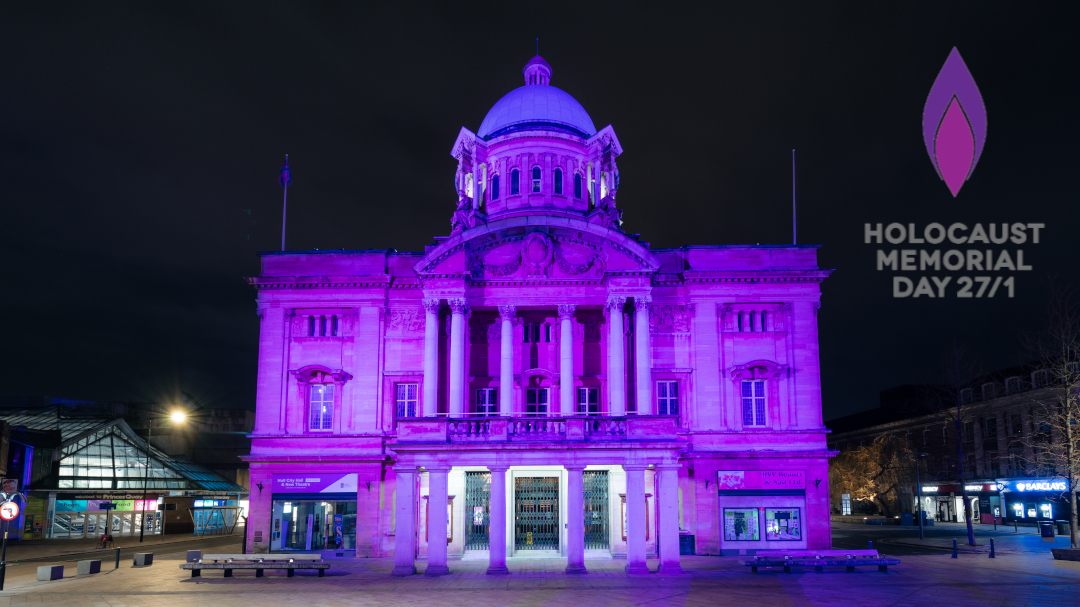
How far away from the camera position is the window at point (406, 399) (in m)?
46.0

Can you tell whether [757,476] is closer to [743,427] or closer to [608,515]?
[743,427]

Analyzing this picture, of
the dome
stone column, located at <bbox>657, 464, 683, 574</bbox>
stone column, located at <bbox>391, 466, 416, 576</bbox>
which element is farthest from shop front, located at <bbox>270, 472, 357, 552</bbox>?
the dome

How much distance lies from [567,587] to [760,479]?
18253 mm

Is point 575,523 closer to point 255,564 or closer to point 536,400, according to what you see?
point 536,400

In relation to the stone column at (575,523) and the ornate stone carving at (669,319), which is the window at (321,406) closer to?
the stone column at (575,523)

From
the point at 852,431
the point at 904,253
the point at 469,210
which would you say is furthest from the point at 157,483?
the point at 852,431

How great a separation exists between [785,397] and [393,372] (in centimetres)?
2235

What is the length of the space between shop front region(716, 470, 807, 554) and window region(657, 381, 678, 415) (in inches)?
173

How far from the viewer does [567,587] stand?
30.0m

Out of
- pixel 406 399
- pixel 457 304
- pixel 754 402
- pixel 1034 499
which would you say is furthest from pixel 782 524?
pixel 1034 499

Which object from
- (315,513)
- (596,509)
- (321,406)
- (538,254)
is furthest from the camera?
(321,406)

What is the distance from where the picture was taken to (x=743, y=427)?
45.3 m

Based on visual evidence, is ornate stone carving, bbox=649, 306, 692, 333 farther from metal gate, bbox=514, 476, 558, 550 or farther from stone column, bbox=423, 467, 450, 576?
stone column, bbox=423, 467, 450, 576

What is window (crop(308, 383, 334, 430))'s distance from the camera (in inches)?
1826
